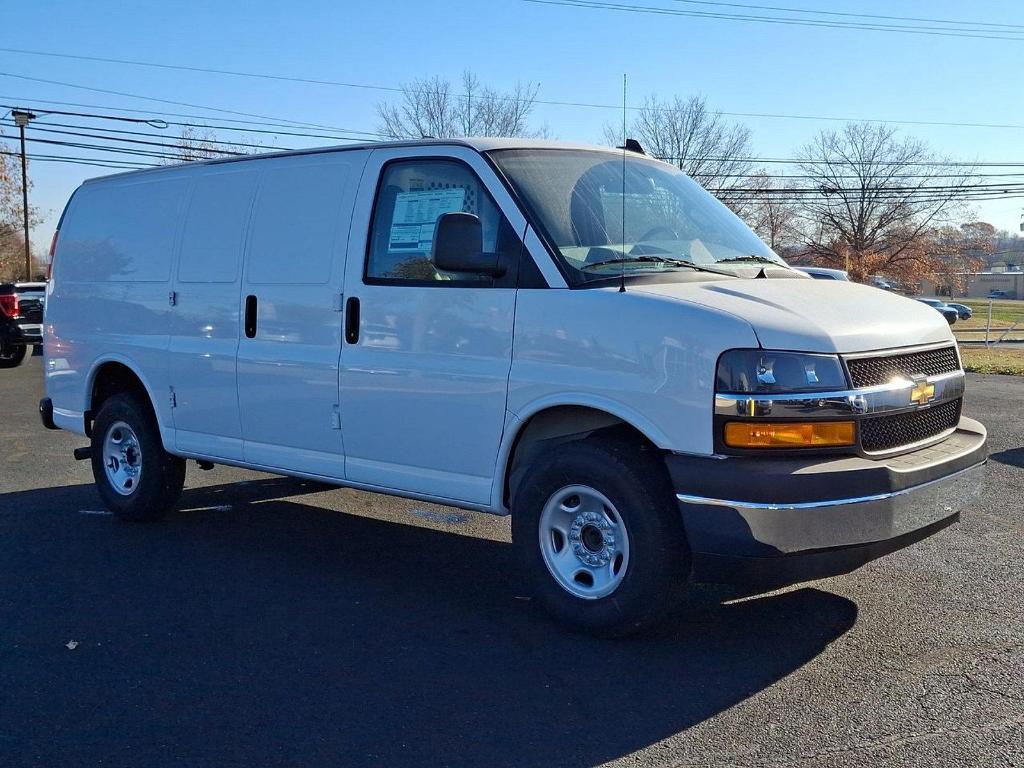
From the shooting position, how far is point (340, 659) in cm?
442

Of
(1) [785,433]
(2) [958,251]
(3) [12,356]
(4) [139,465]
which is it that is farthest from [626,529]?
(2) [958,251]

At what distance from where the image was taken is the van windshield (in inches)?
193

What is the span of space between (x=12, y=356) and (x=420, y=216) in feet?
57.7

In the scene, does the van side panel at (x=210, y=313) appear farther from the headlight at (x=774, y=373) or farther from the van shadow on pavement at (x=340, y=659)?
the headlight at (x=774, y=373)

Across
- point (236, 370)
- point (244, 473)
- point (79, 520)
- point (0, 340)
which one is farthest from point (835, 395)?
point (0, 340)

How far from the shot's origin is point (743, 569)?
13.6 feet

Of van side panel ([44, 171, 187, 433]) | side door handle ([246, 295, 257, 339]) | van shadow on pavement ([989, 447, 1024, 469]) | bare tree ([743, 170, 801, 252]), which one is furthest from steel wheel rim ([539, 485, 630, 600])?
bare tree ([743, 170, 801, 252])

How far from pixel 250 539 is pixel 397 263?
2.25 metres

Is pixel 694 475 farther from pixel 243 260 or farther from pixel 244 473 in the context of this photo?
pixel 244 473

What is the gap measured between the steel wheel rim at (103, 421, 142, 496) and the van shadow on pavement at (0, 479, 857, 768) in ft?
2.18

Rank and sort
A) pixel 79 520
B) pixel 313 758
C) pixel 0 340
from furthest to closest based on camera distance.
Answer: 1. pixel 0 340
2. pixel 79 520
3. pixel 313 758

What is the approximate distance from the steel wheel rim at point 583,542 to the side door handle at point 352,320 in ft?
4.82

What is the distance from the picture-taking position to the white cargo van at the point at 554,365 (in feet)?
13.5

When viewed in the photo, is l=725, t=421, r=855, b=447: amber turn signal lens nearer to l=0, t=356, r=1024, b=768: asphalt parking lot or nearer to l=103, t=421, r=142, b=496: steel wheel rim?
l=0, t=356, r=1024, b=768: asphalt parking lot
